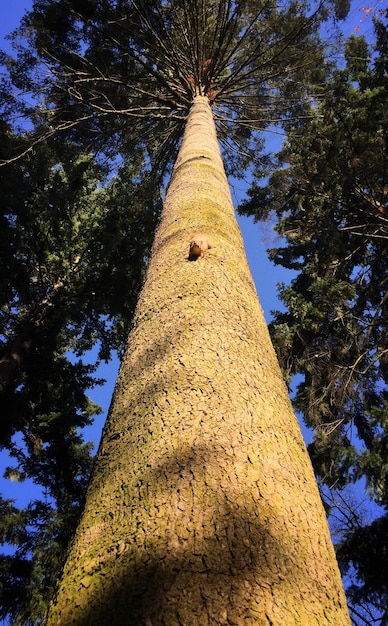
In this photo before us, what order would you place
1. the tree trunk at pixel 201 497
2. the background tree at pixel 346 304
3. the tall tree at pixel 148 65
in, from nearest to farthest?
1. the tree trunk at pixel 201 497
2. the background tree at pixel 346 304
3. the tall tree at pixel 148 65

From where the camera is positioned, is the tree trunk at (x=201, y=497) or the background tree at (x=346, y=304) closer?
the tree trunk at (x=201, y=497)

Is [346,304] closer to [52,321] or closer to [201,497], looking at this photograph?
[52,321]

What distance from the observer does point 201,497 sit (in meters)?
1.00

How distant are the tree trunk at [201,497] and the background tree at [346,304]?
13.7 ft

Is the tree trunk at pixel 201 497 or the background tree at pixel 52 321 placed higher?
the background tree at pixel 52 321

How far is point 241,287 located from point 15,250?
7496mm

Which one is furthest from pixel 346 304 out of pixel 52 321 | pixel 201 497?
pixel 201 497

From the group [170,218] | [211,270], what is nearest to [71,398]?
[170,218]

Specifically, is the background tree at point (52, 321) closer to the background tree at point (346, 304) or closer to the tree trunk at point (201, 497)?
the background tree at point (346, 304)

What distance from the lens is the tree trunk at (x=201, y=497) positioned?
823mm

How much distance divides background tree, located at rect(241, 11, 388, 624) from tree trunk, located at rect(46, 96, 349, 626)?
165 inches

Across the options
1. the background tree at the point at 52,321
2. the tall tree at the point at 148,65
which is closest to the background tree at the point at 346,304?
the tall tree at the point at 148,65

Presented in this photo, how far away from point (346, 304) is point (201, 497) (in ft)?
24.3

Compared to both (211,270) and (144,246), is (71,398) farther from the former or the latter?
(211,270)
